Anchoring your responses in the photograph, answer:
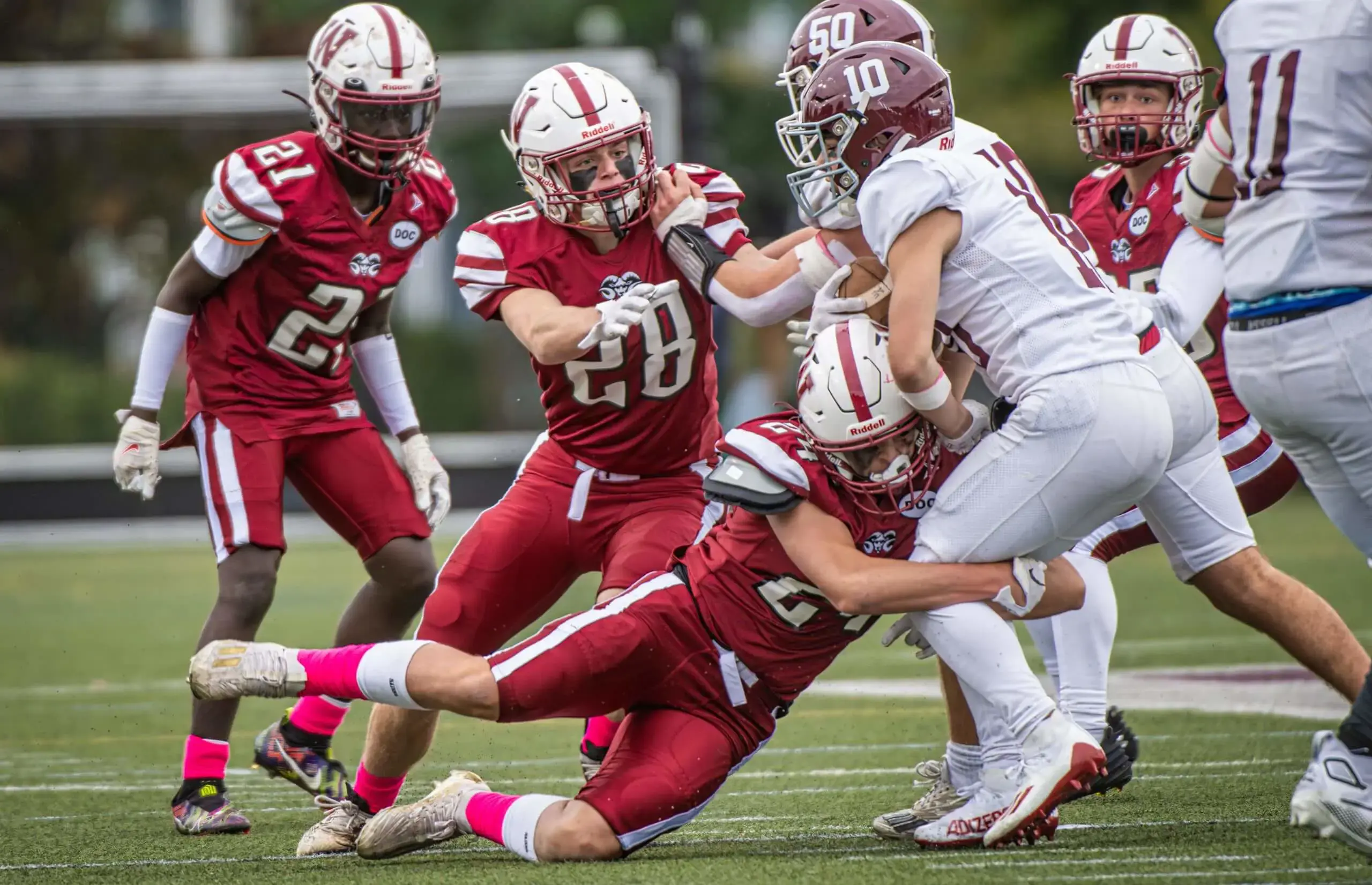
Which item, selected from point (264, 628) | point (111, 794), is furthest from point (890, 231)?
point (264, 628)

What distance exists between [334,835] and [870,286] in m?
1.84

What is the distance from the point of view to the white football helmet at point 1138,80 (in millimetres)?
5078

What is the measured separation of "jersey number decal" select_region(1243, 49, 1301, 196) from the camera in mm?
3385

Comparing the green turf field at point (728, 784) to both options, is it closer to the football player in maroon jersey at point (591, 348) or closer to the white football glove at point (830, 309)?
the football player in maroon jersey at point (591, 348)

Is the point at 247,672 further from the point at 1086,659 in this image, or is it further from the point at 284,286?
the point at 1086,659

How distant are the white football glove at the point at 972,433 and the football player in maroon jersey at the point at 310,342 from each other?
1.78 m

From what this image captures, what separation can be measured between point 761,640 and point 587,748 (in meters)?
1.09

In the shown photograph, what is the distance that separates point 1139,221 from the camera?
5.16 meters

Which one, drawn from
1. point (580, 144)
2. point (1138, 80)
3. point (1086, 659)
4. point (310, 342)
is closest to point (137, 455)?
point (310, 342)

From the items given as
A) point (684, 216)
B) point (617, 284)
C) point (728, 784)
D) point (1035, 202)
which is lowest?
point (728, 784)

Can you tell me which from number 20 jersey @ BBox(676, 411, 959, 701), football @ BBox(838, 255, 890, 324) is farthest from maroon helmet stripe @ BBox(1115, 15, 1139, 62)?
number 20 jersey @ BBox(676, 411, 959, 701)

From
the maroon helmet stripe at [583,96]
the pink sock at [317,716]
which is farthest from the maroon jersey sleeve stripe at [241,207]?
the pink sock at [317,716]

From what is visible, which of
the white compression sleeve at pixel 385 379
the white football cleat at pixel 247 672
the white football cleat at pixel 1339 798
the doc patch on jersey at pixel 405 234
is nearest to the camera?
the white football cleat at pixel 1339 798

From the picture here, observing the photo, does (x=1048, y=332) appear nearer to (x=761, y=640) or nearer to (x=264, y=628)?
(x=761, y=640)
